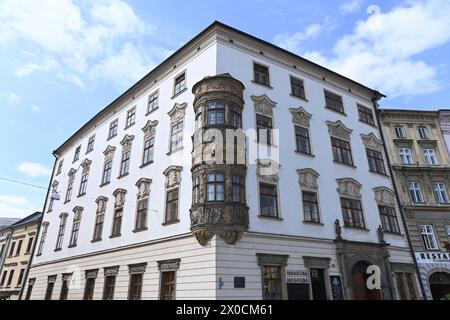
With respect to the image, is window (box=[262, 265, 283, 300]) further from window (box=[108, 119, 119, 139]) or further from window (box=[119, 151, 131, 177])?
window (box=[108, 119, 119, 139])

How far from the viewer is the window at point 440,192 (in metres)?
23.2

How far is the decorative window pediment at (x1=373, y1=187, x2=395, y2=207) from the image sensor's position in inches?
809

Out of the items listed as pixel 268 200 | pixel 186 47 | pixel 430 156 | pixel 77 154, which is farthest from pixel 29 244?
pixel 430 156

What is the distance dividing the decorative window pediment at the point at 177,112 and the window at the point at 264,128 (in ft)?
14.4

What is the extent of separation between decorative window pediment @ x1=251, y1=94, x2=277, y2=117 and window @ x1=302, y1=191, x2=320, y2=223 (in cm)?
511

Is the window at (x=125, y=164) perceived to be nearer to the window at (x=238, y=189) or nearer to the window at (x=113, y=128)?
the window at (x=113, y=128)

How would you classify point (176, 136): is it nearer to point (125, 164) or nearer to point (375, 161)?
point (125, 164)

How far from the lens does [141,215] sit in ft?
60.1

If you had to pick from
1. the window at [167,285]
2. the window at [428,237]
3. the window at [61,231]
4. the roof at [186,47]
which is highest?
the roof at [186,47]

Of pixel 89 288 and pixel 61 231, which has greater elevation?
pixel 61 231

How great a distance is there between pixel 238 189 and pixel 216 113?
13.8 feet

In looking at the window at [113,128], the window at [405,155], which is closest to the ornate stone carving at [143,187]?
the window at [113,128]

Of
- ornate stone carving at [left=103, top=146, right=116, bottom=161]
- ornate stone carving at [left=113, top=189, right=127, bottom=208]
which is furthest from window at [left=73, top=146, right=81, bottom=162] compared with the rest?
ornate stone carving at [left=113, top=189, right=127, bottom=208]
